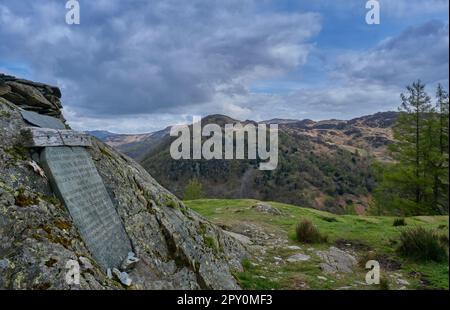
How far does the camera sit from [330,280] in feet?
27.2

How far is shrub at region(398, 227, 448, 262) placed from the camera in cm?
1007

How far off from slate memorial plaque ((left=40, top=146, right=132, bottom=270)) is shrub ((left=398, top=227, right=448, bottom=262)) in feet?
27.7

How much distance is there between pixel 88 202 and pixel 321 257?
6976 millimetres

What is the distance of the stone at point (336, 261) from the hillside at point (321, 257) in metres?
0.03

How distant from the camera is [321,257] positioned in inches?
401

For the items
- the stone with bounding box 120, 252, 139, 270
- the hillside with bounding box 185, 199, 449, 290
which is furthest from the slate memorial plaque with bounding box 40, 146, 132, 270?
the hillside with bounding box 185, 199, 449, 290

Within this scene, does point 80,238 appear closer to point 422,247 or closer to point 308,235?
point 308,235

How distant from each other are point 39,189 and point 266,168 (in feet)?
288

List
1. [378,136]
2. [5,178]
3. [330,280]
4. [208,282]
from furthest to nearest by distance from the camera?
[378,136]
[330,280]
[208,282]
[5,178]

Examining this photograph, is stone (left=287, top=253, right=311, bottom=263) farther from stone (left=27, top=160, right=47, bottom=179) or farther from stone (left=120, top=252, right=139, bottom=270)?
stone (left=27, top=160, right=47, bottom=179)
